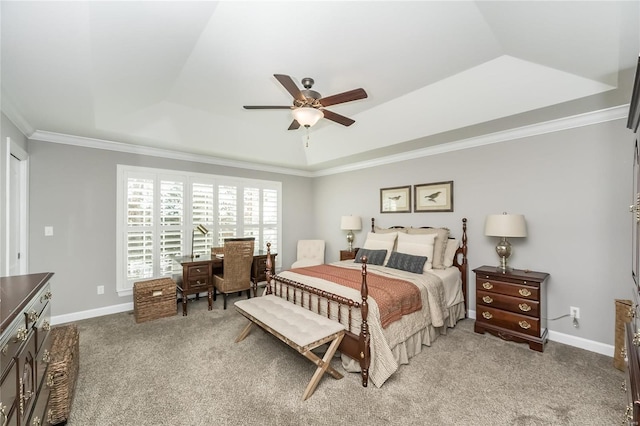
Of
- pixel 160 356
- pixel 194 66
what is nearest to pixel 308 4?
pixel 194 66

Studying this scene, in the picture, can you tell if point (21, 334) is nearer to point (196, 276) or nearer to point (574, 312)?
point (196, 276)

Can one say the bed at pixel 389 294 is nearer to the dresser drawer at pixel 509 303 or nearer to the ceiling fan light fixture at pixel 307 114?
the dresser drawer at pixel 509 303

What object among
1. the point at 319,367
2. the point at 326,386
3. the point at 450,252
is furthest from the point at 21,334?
the point at 450,252

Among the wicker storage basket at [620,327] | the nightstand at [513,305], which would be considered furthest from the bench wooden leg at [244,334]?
the wicker storage basket at [620,327]

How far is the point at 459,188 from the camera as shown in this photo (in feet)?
13.0

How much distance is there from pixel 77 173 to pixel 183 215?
1468 millimetres

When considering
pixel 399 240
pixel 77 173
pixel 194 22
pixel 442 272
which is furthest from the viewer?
pixel 399 240

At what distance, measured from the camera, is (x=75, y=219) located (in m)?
3.77

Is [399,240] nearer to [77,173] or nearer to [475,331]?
[475,331]

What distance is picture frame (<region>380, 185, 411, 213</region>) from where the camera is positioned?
4531 mm

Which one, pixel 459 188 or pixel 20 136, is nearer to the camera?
pixel 20 136

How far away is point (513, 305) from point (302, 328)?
2394 millimetres

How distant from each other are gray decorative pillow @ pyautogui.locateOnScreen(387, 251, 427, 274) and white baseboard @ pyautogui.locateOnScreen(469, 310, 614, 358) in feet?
5.19

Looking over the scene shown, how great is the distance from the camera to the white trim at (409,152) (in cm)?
289
